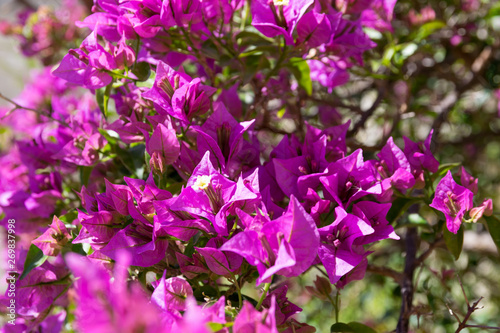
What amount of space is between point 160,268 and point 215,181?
141 millimetres

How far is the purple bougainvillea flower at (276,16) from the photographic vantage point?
560 millimetres

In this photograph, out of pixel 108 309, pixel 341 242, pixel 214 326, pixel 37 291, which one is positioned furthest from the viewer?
pixel 37 291

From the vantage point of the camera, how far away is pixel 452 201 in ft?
1.72

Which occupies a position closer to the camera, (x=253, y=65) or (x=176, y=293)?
(x=176, y=293)

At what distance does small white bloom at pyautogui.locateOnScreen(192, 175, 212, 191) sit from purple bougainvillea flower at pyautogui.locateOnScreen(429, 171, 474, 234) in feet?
0.85

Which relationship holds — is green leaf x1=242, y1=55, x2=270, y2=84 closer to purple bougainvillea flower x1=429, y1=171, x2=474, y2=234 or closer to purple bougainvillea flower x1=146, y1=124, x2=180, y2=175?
purple bougainvillea flower x1=146, y1=124, x2=180, y2=175

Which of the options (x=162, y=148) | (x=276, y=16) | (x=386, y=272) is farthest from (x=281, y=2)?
(x=386, y=272)

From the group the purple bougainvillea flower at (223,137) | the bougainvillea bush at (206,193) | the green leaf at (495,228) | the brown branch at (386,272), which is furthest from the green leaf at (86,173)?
the green leaf at (495,228)

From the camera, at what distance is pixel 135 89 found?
0.65 metres

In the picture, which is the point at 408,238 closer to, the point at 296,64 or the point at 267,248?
the point at 296,64

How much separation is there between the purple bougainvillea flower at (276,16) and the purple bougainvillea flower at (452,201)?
254 millimetres

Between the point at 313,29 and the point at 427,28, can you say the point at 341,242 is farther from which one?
the point at 427,28

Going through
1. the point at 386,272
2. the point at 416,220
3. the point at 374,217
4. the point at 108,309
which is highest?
the point at 108,309

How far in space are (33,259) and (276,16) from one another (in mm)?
429
